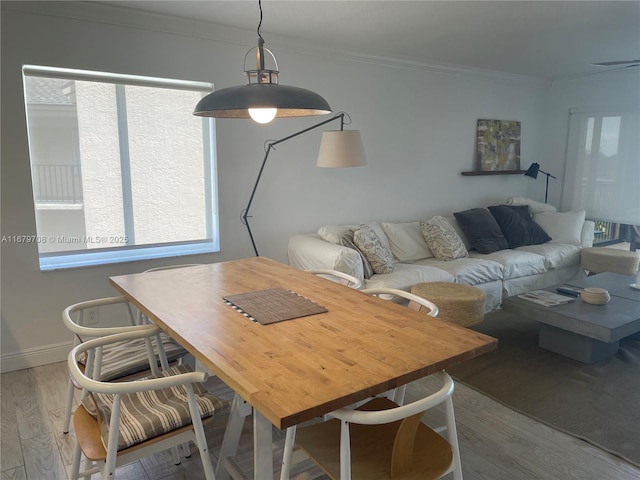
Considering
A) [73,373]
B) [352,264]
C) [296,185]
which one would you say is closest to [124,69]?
[296,185]

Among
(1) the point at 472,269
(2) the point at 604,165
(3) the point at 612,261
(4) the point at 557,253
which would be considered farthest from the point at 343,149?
(2) the point at 604,165

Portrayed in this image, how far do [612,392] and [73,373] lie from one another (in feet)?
9.51

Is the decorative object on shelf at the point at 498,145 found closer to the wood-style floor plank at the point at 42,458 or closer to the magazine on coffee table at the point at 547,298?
the magazine on coffee table at the point at 547,298

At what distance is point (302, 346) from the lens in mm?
1539

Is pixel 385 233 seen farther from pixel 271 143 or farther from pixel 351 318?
pixel 351 318

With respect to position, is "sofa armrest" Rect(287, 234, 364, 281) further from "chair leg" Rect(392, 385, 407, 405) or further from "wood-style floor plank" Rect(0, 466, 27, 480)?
"wood-style floor plank" Rect(0, 466, 27, 480)

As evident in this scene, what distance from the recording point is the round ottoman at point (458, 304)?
10.7ft

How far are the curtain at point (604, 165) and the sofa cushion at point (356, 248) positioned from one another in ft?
12.0

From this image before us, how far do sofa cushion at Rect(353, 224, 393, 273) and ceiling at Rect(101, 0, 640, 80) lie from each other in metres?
1.62

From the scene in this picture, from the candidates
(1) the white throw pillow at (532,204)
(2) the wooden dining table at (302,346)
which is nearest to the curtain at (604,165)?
(1) the white throw pillow at (532,204)

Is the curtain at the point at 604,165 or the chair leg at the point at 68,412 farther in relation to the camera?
the curtain at the point at 604,165

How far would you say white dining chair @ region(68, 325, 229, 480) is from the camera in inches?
54.2

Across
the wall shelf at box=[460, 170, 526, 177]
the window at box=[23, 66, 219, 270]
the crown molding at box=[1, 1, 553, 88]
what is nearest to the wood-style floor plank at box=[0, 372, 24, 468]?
the window at box=[23, 66, 219, 270]

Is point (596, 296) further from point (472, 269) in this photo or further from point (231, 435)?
point (231, 435)
